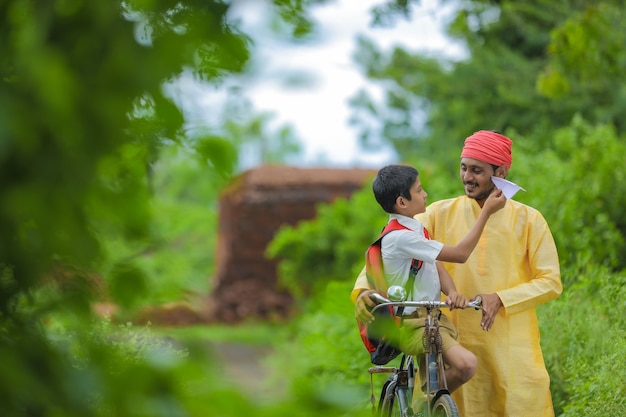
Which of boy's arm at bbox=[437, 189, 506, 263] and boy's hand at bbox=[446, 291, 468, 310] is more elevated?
boy's arm at bbox=[437, 189, 506, 263]

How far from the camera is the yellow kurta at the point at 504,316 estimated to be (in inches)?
177

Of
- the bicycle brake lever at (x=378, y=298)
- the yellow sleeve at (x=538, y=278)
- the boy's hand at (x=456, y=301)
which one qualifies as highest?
the yellow sleeve at (x=538, y=278)

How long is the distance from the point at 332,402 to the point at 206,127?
0.47 meters

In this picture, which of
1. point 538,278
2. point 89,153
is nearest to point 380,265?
point 538,278

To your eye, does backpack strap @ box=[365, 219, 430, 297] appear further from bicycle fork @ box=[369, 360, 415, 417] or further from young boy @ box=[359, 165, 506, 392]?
bicycle fork @ box=[369, 360, 415, 417]

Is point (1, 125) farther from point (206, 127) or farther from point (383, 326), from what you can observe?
point (383, 326)

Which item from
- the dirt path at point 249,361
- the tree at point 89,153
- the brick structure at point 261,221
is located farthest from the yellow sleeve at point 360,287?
the brick structure at point 261,221

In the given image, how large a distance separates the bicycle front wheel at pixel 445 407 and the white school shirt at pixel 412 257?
41 cm

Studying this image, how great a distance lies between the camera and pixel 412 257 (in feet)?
13.9

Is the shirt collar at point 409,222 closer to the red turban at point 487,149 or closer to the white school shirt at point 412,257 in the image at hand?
the white school shirt at point 412,257

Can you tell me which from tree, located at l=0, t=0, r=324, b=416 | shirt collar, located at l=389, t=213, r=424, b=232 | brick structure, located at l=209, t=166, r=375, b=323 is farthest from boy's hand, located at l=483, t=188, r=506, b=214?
brick structure, located at l=209, t=166, r=375, b=323

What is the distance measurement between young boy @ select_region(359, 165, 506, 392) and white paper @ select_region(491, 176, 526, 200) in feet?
0.08

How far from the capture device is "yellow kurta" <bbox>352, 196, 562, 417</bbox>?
4.49m

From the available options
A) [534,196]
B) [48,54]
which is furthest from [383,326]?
[534,196]
